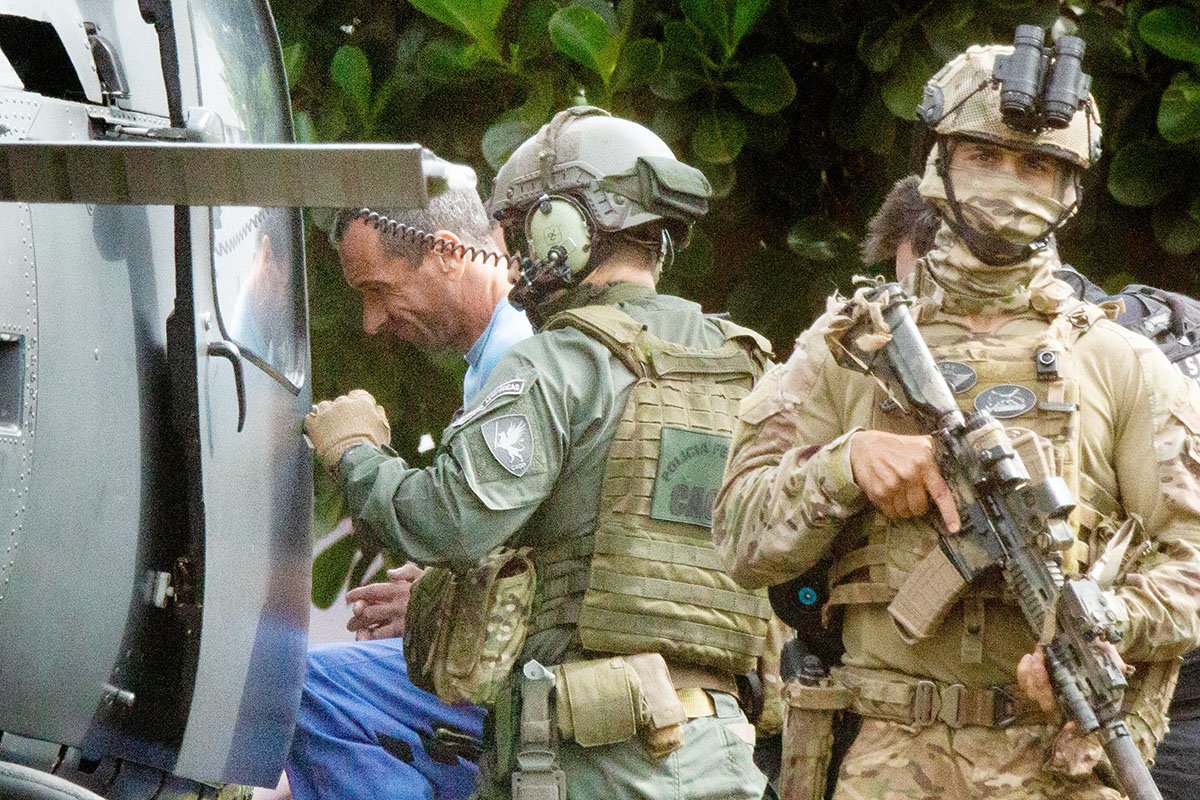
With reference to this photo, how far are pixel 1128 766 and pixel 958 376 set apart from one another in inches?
27.9

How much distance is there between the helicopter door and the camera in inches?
147

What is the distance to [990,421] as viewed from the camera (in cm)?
339

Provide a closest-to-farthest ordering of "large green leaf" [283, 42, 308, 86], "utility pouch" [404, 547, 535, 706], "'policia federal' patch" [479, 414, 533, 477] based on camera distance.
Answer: "'policia federal' patch" [479, 414, 533, 477]
"utility pouch" [404, 547, 535, 706]
"large green leaf" [283, 42, 308, 86]

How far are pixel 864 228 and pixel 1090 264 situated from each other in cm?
66

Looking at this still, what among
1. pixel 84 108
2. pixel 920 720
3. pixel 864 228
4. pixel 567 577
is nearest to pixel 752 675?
pixel 567 577

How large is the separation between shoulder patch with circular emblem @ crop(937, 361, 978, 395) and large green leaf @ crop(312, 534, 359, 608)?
293 centimetres

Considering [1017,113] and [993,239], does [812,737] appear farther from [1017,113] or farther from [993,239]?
[1017,113]

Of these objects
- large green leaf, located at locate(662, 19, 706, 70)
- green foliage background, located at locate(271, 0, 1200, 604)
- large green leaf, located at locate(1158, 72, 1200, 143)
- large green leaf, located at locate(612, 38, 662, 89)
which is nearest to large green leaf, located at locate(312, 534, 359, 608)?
green foliage background, located at locate(271, 0, 1200, 604)

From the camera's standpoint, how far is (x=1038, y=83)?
3.56 meters

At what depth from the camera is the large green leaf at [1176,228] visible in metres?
5.75

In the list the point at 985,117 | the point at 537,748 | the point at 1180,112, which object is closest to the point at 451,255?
the point at 537,748

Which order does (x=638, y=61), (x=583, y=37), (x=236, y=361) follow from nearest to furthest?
(x=236, y=361) → (x=583, y=37) → (x=638, y=61)

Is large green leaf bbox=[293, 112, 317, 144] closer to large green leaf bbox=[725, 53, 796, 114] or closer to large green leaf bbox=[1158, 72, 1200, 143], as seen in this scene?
large green leaf bbox=[725, 53, 796, 114]

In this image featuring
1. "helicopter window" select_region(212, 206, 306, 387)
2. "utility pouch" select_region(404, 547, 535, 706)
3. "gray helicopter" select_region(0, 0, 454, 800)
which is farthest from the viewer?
"utility pouch" select_region(404, 547, 535, 706)
